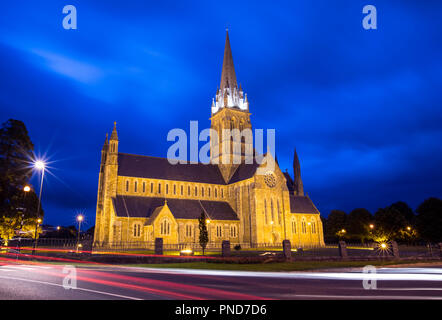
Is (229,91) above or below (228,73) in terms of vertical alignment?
below

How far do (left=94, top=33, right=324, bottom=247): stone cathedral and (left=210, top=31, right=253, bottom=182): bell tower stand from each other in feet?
1.72

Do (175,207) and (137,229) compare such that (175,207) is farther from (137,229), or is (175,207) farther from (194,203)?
(137,229)

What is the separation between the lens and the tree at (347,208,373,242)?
82.2m

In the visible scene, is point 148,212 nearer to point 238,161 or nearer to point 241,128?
point 238,161

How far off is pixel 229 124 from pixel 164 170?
68.8 ft

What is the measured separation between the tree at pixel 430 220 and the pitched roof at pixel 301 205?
960 inches

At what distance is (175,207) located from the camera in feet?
183

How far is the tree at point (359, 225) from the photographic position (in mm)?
82188

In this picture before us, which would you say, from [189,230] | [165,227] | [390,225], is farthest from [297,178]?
[165,227]

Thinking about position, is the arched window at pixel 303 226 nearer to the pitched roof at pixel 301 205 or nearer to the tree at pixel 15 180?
the pitched roof at pixel 301 205
